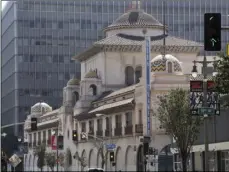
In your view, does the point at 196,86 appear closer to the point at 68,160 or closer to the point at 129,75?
the point at 129,75

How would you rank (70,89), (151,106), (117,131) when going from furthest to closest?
1. (70,89)
2. (117,131)
3. (151,106)

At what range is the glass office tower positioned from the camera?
533ft

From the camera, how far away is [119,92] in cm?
9231

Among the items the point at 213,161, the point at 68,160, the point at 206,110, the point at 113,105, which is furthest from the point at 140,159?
the point at 206,110

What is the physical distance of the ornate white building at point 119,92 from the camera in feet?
268

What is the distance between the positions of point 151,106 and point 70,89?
37825mm

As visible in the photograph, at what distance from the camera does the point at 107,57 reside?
107312mm

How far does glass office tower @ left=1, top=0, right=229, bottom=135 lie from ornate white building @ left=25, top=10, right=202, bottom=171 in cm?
3604

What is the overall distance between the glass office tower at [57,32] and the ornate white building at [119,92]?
3604 centimetres

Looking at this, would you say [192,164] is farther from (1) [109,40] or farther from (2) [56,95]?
(2) [56,95]

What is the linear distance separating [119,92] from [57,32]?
73067mm

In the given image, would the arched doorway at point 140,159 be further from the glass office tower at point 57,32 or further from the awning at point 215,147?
the glass office tower at point 57,32

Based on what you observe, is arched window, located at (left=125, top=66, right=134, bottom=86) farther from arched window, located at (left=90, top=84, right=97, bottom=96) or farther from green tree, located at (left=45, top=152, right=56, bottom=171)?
green tree, located at (left=45, top=152, right=56, bottom=171)

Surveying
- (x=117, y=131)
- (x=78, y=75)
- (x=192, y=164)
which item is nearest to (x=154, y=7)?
(x=78, y=75)
